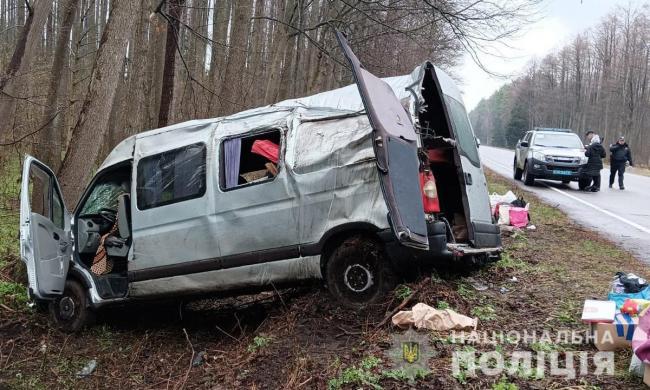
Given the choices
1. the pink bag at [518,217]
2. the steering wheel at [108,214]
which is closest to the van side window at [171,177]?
the steering wheel at [108,214]

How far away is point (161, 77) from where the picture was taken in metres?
11.1

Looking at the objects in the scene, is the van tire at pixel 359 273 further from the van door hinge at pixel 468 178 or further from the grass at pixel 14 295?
the grass at pixel 14 295

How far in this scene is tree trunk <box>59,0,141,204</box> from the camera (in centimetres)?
730

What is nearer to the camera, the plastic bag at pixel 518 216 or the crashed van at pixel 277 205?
the crashed van at pixel 277 205

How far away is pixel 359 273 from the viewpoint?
5238mm

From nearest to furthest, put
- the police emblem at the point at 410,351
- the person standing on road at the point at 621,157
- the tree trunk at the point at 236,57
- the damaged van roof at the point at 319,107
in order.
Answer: the police emblem at the point at 410,351 → the damaged van roof at the point at 319,107 → the tree trunk at the point at 236,57 → the person standing on road at the point at 621,157

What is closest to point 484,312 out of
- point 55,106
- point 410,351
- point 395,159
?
point 410,351

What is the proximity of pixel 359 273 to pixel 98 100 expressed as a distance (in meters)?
4.33

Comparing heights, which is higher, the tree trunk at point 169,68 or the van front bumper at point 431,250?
the tree trunk at point 169,68

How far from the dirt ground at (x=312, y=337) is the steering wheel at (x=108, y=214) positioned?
1.18m

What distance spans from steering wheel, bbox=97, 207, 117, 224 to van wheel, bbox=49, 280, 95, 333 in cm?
83

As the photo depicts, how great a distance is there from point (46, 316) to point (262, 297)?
8.69ft

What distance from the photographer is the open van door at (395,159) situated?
438 cm

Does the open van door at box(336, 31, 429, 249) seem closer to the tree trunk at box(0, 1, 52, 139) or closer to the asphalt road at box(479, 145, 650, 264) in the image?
the asphalt road at box(479, 145, 650, 264)
